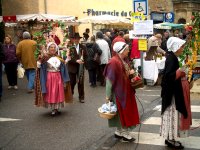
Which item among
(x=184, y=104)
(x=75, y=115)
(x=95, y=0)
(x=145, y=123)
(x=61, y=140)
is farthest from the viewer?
(x=95, y=0)

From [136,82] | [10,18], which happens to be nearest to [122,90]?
[136,82]

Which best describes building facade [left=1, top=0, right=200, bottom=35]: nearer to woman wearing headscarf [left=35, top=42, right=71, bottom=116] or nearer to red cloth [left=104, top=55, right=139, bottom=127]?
woman wearing headscarf [left=35, top=42, right=71, bottom=116]

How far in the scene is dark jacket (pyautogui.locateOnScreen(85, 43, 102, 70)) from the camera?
45.9 feet

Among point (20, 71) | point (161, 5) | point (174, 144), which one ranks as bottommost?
point (174, 144)

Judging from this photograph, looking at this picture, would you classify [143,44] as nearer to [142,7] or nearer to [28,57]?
[142,7]

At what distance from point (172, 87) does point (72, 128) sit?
2685 millimetres

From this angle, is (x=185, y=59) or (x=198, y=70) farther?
(x=198, y=70)

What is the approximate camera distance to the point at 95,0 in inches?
1181

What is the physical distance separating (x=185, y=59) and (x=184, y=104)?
0.78 m

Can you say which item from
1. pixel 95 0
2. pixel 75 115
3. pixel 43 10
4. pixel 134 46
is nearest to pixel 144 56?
pixel 134 46

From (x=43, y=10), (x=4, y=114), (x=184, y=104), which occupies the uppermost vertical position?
(x=43, y=10)

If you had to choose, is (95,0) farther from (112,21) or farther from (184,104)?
(184,104)

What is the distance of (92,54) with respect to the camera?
14180mm

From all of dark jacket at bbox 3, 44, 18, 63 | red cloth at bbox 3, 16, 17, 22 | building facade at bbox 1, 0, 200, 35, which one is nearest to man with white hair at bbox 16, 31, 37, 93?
dark jacket at bbox 3, 44, 18, 63
